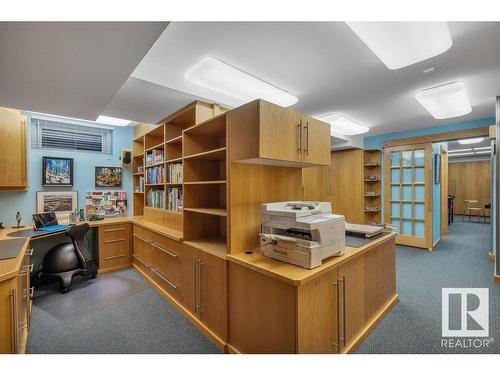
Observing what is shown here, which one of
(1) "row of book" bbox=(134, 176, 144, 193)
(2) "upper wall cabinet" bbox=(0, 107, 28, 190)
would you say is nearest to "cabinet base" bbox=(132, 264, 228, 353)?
(1) "row of book" bbox=(134, 176, 144, 193)

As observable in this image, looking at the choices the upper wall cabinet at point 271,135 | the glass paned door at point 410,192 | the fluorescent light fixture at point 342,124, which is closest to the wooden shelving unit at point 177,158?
the upper wall cabinet at point 271,135

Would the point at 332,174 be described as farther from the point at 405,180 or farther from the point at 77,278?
the point at 77,278

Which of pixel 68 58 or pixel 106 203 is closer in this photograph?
pixel 68 58

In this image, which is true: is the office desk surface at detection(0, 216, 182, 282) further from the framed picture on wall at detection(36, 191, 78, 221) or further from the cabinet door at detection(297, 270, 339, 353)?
the cabinet door at detection(297, 270, 339, 353)

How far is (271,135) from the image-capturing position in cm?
173

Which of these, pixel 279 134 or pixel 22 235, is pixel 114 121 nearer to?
pixel 22 235

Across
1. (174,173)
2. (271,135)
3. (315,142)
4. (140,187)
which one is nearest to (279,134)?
(271,135)

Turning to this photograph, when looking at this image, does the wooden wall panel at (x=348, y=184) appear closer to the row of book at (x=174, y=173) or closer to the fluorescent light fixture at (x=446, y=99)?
the fluorescent light fixture at (x=446, y=99)

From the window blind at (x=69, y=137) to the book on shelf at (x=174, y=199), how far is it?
6.39 feet

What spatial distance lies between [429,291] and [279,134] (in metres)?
2.90

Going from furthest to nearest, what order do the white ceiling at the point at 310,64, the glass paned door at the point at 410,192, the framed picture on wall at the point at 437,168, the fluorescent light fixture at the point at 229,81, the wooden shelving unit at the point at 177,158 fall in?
the framed picture on wall at the point at 437,168 < the glass paned door at the point at 410,192 < the wooden shelving unit at the point at 177,158 < the fluorescent light fixture at the point at 229,81 < the white ceiling at the point at 310,64

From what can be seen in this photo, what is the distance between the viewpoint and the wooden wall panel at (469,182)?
30.9 ft

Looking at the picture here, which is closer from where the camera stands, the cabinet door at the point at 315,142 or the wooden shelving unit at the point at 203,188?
the cabinet door at the point at 315,142
